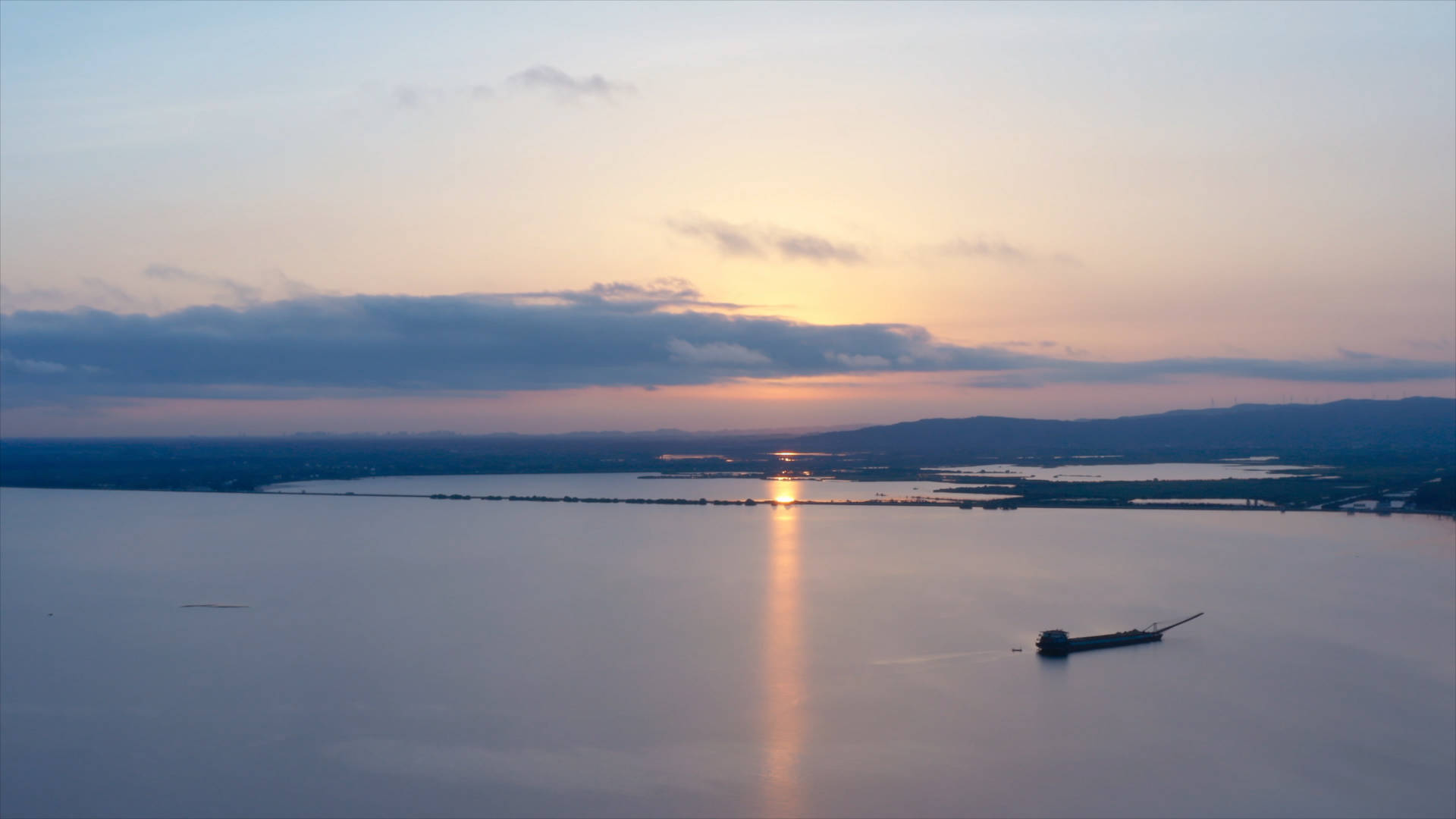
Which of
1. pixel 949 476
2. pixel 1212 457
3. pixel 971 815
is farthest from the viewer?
pixel 1212 457

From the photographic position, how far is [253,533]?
20562 mm

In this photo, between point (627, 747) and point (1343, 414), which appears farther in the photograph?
point (1343, 414)

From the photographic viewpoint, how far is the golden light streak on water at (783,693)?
715 centimetres

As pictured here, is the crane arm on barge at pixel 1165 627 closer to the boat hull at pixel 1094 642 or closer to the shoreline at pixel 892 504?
the boat hull at pixel 1094 642

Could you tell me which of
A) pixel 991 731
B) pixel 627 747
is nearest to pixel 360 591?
pixel 627 747

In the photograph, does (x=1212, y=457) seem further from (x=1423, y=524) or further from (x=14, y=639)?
(x=14, y=639)

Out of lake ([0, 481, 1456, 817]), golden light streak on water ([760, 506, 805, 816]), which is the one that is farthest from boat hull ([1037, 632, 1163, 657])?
golden light streak on water ([760, 506, 805, 816])

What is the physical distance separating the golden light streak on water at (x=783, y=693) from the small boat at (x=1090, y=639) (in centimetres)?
230

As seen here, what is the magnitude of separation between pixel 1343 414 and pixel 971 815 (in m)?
63.5

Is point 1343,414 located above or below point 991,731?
above

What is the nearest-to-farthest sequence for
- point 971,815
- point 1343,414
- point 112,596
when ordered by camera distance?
point 971,815
point 112,596
point 1343,414

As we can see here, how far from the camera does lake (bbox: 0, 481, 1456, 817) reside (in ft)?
23.7

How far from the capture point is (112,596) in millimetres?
13969

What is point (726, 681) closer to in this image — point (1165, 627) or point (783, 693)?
point (783, 693)
